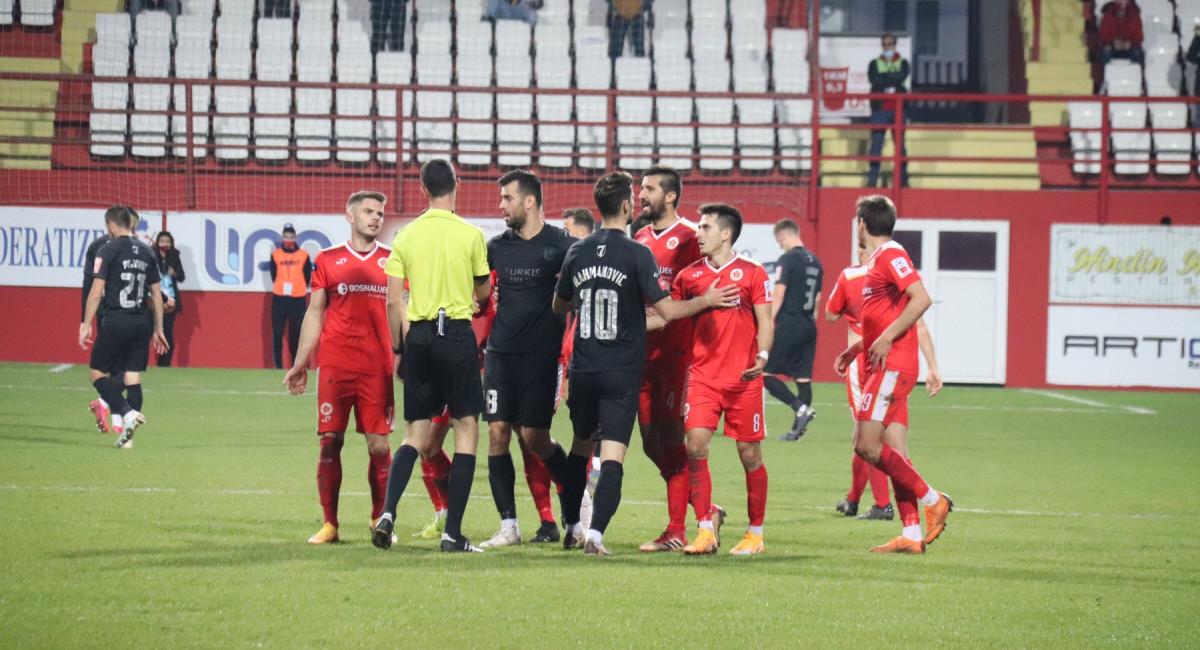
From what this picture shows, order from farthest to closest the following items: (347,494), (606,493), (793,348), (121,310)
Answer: (793,348) < (121,310) < (347,494) < (606,493)

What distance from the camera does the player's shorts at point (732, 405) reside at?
860 cm

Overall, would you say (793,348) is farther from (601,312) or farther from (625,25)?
(625,25)

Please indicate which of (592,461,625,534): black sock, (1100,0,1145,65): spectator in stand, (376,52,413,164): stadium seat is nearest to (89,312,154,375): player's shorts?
(592,461,625,534): black sock

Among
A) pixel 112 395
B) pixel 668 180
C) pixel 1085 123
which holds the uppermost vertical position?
pixel 1085 123

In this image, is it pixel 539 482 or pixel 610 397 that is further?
pixel 539 482

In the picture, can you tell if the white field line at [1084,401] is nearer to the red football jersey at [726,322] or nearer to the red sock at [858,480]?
the red sock at [858,480]

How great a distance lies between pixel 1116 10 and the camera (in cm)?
2794

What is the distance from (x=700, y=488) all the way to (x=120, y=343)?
7.68 m

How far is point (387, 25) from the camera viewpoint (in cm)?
2834

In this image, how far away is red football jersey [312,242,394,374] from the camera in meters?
8.67

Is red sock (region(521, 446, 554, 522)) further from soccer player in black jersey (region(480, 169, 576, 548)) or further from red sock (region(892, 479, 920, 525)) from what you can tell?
red sock (region(892, 479, 920, 525))

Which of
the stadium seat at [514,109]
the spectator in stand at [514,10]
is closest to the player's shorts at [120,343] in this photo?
the stadium seat at [514,109]

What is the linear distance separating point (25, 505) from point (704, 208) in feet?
15.0

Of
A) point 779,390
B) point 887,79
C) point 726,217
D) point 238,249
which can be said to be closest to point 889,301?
point 726,217
